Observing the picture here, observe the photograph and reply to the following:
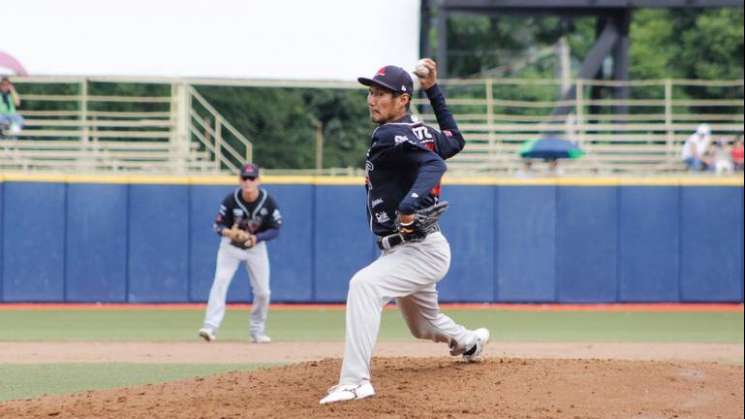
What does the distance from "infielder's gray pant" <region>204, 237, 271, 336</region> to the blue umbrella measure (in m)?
8.44

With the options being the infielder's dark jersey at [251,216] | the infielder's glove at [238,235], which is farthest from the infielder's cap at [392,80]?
the infielder's dark jersey at [251,216]

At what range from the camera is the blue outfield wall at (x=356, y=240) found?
695 inches

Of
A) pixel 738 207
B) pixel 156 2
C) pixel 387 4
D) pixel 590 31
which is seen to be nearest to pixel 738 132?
pixel 738 207

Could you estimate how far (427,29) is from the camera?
2280cm

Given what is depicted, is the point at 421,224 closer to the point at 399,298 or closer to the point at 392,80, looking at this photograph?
the point at 399,298

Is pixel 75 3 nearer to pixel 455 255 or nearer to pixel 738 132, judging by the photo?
pixel 455 255

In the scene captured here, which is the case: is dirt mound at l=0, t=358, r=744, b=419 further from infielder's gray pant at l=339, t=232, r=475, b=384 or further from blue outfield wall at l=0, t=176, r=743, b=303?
blue outfield wall at l=0, t=176, r=743, b=303

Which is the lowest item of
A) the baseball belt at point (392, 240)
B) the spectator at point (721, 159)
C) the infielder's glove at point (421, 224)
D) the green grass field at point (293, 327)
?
the green grass field at point (293, 327)

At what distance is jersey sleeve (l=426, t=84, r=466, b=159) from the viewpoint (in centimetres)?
732

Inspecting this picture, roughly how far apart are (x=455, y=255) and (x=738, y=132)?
8970 mm

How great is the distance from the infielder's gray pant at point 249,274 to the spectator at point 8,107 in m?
8.95

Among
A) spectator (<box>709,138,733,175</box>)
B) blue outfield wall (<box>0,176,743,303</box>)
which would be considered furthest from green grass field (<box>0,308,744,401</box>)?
spectator (<box>709,138,733,175</box>)

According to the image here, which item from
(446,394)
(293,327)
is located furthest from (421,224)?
(293,327)

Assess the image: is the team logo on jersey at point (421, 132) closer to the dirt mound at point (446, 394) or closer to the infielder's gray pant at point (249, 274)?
the dirt mound at point (446, 394)
